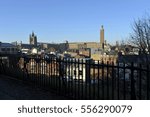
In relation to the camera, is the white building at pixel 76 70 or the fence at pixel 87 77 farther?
the white building at pixel 76 70

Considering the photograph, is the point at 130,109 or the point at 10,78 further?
the point at 10,78

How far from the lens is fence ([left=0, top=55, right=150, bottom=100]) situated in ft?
21.9

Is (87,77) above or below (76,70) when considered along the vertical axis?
below

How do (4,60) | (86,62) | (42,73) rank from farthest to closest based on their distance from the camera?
(4,60) → (42,73) → (86,62)

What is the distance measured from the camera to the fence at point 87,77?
6.68 metres

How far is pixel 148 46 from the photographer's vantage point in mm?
27844

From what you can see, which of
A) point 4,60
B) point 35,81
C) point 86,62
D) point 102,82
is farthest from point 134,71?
point 4,60

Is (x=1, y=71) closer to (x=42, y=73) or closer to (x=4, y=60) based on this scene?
(x=4, y=60)

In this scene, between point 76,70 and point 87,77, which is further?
point 76,70

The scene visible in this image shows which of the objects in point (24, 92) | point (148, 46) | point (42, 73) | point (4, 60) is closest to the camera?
point (24, 92)

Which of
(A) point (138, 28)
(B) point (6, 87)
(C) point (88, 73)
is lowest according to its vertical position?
(B) point (6, 87)

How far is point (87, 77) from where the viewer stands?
8.06 m

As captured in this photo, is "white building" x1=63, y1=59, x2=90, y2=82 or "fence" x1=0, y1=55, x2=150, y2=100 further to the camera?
"white building" x1=63, y1=59, x2=90, y2=82

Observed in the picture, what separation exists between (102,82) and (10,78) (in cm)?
655
